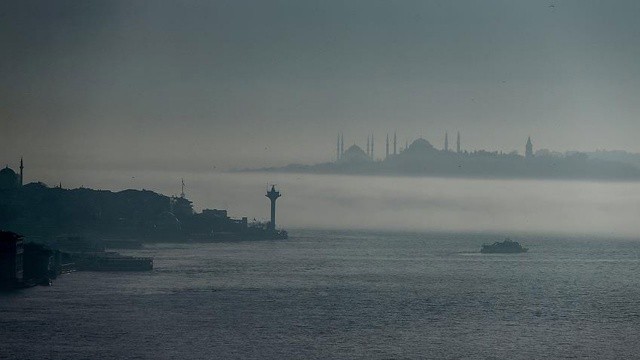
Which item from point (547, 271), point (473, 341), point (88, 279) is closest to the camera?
point (473, 341)

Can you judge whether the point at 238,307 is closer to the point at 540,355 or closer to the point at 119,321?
the point at 119,321

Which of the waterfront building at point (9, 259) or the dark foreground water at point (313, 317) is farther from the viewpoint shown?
the waterfront building at point (9, 259)

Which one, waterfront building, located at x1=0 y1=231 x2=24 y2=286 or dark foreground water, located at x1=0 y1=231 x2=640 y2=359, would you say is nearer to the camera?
dark foreground water, located at x1=0 y1=231 x2=640 y2=359

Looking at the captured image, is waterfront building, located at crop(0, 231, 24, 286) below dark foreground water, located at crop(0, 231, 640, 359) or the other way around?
the other way around

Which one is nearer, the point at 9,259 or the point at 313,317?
the point at 313,317

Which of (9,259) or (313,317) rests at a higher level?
(9,259)

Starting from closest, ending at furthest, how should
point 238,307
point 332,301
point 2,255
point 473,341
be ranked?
point 473,341 < point 238,307 < point 332,301 < point 2,255

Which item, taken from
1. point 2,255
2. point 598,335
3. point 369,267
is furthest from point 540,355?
point 369,267

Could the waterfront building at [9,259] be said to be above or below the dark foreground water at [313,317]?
above
